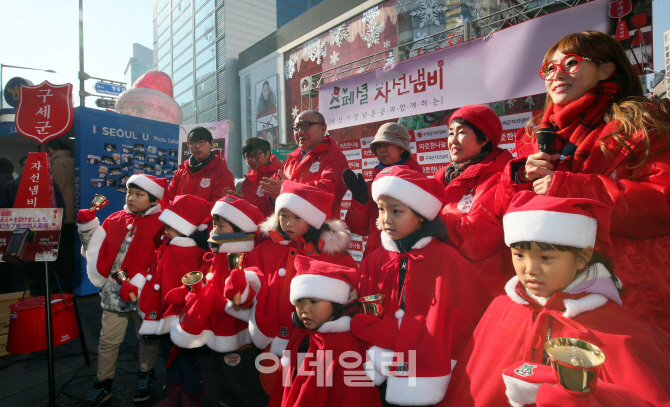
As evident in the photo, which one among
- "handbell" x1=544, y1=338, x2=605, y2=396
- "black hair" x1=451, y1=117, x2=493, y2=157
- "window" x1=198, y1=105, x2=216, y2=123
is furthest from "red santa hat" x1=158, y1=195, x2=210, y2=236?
"window" x1=198, y1=105, x2=216, y2=123

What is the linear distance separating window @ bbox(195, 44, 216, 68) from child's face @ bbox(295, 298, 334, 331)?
75.5ft

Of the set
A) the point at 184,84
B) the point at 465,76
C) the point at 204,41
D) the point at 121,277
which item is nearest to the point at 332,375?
the point at 121,277

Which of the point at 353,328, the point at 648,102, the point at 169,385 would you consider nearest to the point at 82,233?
the point at 169,385

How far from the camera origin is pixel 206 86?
21.4m

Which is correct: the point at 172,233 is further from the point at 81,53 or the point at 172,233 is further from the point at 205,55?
the point at 205,55

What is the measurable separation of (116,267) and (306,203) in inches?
65.2

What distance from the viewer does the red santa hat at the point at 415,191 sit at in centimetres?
144

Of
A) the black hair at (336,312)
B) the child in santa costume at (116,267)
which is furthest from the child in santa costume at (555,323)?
the child in santa costume at (116,267)

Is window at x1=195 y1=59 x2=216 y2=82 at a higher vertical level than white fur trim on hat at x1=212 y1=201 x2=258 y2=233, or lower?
higher

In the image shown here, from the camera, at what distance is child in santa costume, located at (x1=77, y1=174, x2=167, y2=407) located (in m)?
2.48

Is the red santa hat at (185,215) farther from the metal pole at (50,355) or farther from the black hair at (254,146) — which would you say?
the black hair at (254,146)

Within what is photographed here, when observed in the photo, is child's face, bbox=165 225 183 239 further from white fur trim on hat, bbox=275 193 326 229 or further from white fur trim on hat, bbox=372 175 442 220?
white fur trim on hat, bbox=372 175 442 220

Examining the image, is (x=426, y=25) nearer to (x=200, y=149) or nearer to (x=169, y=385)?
(x=200, y=149)

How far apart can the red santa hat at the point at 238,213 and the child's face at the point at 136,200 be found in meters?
0.80
